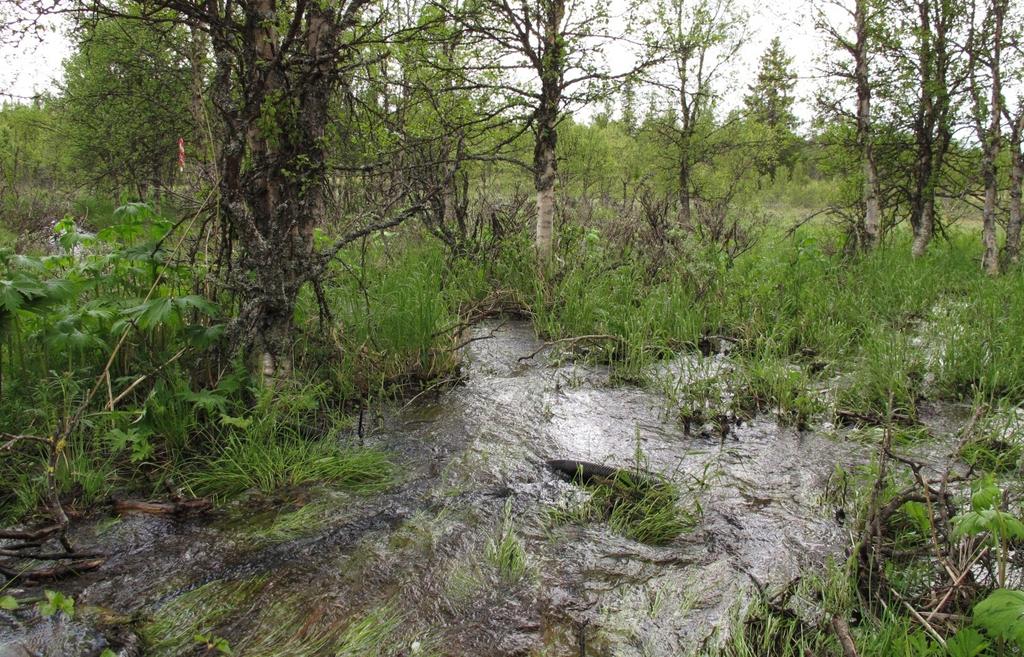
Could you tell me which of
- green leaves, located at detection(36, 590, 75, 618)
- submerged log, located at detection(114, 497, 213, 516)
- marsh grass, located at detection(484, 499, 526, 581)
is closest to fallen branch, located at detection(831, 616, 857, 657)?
marsh grass, located at detection(484, 499, 526, 581)

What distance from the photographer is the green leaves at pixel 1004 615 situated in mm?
1643

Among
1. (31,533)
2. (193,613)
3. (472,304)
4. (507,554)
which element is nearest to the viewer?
(193,613)

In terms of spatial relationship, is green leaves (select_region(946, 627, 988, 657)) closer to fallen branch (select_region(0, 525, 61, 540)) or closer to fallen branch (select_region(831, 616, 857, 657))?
fallen branch (select_region(831, 616, 857, 657))

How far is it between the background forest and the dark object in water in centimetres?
45

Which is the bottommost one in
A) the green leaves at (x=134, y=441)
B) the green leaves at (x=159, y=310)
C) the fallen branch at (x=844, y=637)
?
the fallen branch at (x=844, y=637)

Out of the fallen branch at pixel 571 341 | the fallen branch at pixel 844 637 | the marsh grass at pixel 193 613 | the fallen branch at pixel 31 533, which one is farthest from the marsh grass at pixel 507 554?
the fallen branch at pixel 571 341

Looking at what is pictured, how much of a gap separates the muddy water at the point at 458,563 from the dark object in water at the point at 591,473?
14 centimetres

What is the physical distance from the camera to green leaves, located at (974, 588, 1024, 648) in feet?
5.39

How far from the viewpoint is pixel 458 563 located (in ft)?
9.18

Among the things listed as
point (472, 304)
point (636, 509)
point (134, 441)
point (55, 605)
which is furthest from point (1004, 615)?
point (472, 304)

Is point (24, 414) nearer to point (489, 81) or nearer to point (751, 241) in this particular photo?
point (489, 81)

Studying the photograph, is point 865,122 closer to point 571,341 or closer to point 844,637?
point 571,341

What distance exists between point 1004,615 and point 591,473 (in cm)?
219

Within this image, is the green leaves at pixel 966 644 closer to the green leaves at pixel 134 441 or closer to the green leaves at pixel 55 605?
the green leaves at pixel 55 605
